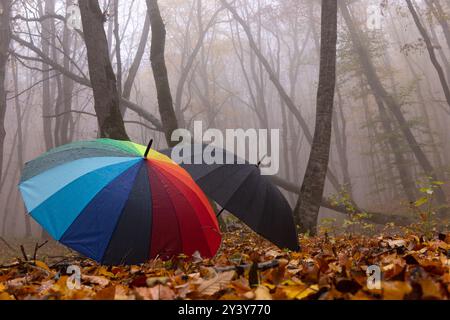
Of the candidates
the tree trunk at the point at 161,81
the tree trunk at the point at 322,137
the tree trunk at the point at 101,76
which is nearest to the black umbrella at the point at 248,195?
the tree trunk at the point at 101,76

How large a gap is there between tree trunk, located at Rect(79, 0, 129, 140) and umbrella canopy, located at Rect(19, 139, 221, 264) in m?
2.20

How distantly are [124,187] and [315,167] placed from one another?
368 centimetres

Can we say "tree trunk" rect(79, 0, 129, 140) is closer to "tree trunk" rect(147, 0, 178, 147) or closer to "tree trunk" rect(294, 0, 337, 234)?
"tree trunk" rect(147, 0, 178, 147)

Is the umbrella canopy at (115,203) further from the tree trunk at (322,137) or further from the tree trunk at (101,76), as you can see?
the tree trunk at (322,137)

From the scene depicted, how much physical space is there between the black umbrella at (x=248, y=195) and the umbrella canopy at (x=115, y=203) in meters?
0.63

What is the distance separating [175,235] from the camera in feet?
10.2

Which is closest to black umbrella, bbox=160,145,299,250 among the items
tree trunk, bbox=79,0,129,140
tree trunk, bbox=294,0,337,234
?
tree trunk, bbox=79,0,129,140

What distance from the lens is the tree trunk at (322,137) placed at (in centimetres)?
584

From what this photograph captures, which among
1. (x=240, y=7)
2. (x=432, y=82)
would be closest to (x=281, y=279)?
(x=240, y=7)

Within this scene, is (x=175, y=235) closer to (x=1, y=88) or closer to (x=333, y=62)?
(x=333, y=62)

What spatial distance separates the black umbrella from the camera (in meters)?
3.82

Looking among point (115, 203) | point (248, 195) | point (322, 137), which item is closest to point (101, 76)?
point (248, 195)

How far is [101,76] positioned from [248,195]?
2939mm

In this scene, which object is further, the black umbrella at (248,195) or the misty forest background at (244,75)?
the misty forest background at (244,75)
